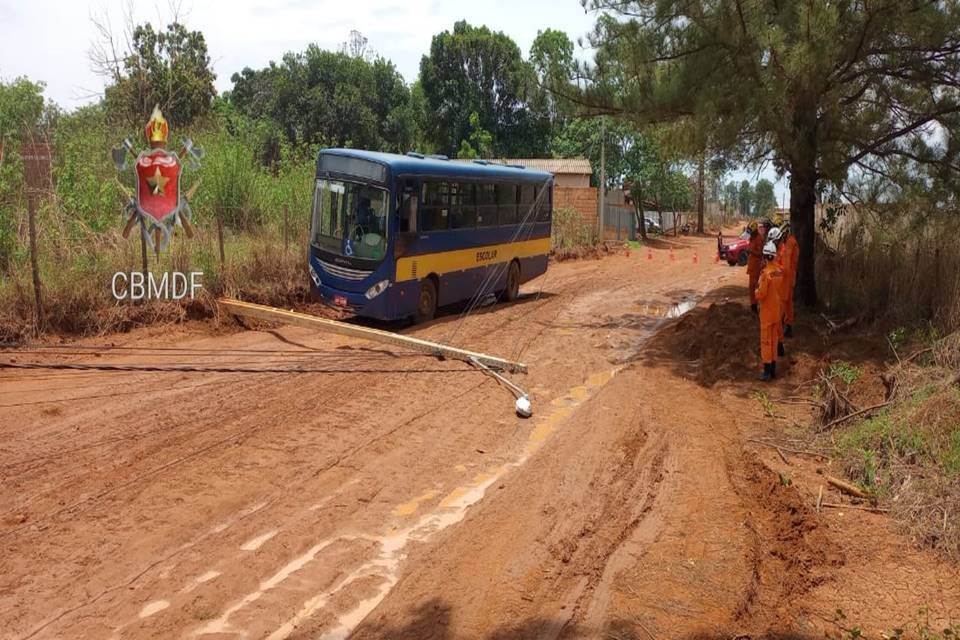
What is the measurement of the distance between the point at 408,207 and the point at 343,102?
3492 centimetres

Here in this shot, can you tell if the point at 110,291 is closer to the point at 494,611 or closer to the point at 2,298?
the point at 2,298

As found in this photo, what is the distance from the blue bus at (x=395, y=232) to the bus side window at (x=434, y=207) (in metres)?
0.02

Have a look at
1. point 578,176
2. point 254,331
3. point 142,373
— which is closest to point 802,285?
point 254,331

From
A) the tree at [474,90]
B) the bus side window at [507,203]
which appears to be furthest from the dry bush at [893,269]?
the tree at [474,90]

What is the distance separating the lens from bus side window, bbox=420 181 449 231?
1523 centimetres

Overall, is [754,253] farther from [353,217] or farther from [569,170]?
[569,170]

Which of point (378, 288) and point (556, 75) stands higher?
point (556, 75)

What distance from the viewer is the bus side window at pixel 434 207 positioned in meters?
15.2

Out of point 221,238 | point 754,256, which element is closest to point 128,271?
point 221,238

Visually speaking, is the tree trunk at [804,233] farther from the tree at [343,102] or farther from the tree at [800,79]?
the tree at [343,102]

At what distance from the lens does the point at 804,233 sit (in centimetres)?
1507

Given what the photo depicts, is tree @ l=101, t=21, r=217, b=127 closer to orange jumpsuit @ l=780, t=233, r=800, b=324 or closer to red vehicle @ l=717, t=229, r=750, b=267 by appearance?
orange jumpsuit @ l=780, t=233, r=800, b=324

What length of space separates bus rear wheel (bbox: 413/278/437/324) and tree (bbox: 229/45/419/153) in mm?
32894

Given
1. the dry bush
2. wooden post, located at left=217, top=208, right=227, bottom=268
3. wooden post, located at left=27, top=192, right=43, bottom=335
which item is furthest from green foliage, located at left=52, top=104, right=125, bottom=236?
the dry bush
